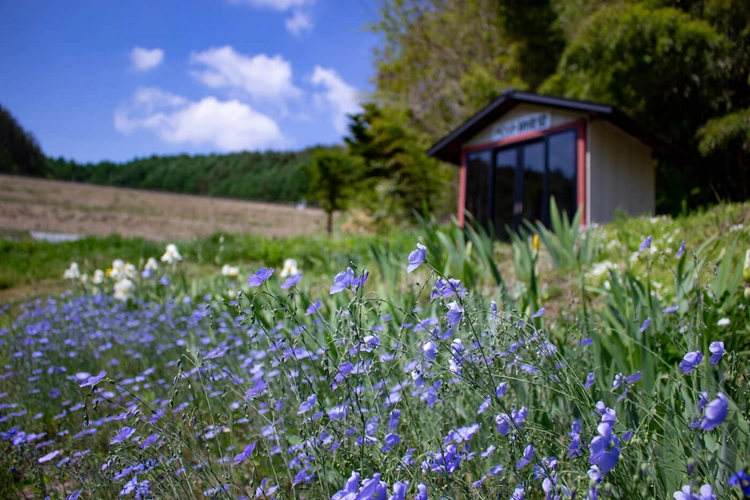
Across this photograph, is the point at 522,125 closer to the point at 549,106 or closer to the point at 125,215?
the point at 549,106

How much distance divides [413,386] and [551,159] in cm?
820

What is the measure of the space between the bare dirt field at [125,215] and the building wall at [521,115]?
21.6ft

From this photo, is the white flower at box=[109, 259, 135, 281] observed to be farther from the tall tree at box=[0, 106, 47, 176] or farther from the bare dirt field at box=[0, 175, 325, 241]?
the tall tree at box=[0, 106, 47, 176]

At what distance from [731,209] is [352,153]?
45.8 ft

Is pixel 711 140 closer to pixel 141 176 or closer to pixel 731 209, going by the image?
pixel 731 209

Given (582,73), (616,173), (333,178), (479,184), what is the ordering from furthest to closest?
(333,178), (582,73), (479,184), (616,173)

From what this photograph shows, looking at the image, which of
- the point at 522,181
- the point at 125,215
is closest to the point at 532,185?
the point at 522,181

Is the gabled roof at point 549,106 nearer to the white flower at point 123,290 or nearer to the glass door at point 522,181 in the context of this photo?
the glass door at point 522,181

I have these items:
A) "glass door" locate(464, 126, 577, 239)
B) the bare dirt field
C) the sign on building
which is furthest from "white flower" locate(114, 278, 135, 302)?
the bare dirt field

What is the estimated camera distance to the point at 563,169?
28.3 feet

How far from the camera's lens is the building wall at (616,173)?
8242mm

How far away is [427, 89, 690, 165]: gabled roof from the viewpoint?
25.5ft

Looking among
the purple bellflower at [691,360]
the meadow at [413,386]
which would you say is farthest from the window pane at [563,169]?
the purple bellflower at [691,360]

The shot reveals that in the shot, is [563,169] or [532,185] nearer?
[563,169]
